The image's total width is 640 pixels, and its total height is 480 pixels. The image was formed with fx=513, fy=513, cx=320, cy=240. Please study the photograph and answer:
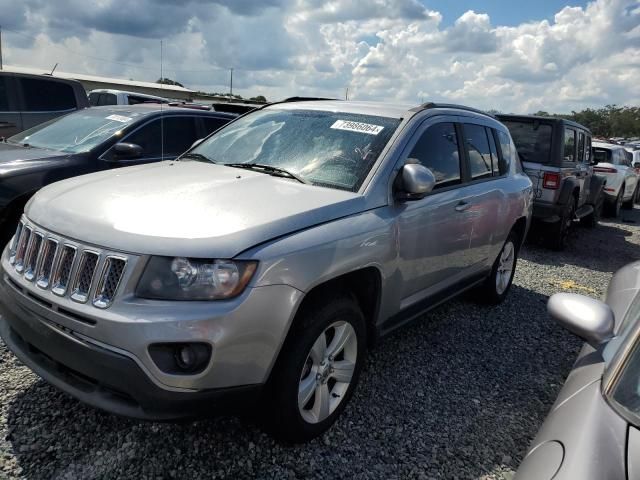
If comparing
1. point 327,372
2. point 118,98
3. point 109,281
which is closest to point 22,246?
point 109,281

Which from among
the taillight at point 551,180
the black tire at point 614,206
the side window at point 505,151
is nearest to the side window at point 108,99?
the taillight at point 551,180

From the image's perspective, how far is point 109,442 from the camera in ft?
8.82

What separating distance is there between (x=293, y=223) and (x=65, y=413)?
1.72 meters

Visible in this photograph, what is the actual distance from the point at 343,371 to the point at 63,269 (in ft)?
5.14

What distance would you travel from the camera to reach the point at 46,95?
27.1 feet

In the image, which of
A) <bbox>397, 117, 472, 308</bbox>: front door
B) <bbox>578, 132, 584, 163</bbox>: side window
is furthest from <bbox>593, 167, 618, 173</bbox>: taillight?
<bbox>397, 117, 472, 308</bbox>: front door

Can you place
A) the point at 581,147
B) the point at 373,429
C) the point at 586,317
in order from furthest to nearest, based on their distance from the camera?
the point at 581,147 < the point at 373,429 < the point at 586,317

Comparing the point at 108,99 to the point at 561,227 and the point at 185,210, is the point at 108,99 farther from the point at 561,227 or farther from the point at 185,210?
the point at 185,210

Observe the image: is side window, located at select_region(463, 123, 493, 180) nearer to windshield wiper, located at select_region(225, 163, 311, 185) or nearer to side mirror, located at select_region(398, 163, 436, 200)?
side mirror, located at select_region(398, 163, 436, 200)

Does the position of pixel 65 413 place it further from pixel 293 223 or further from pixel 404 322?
pixel 404 322

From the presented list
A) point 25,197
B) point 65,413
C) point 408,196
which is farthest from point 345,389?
point 25,197

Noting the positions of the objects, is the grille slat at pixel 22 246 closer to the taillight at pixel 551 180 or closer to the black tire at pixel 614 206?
the taillight at pixel 551 180

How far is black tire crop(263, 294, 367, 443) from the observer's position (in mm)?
2500

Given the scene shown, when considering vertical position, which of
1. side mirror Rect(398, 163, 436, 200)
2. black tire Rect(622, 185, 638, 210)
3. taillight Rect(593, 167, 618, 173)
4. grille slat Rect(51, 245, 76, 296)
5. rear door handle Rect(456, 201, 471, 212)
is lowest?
black tire Rect(622, 185, 638, 210)
